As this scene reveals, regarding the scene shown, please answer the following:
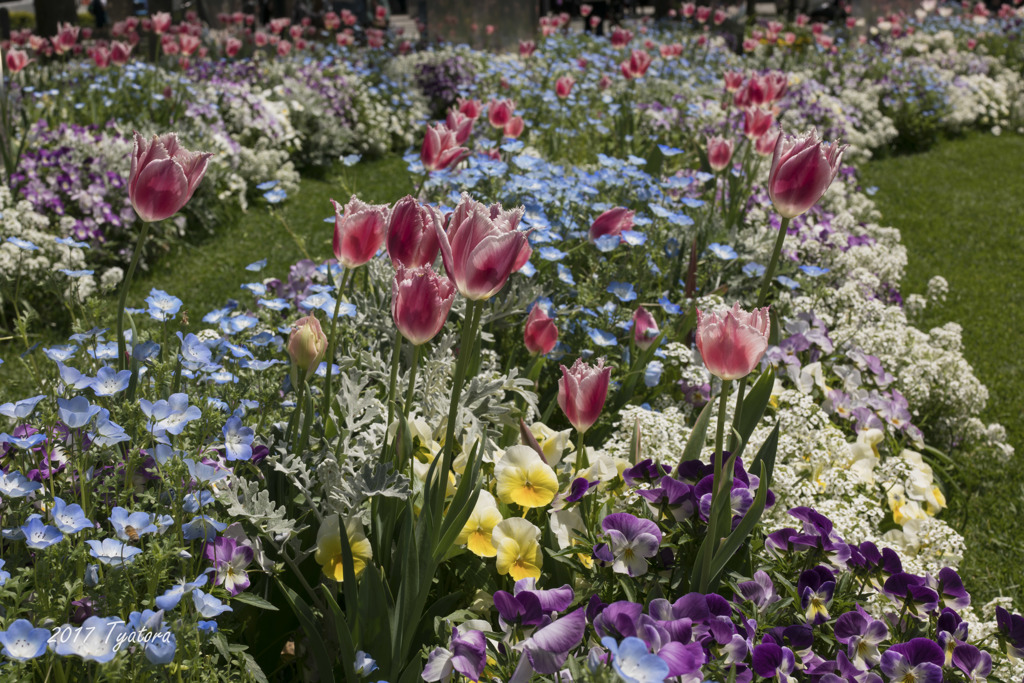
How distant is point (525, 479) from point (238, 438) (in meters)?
0.58

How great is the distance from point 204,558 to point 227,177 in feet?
14.2

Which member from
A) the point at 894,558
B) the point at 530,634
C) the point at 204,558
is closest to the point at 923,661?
the point at 894,558

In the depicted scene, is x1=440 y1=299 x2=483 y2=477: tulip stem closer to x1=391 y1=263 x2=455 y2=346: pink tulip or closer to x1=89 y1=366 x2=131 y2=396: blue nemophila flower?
x1=391 y1=263 x2=455 y2=346: pink tulip

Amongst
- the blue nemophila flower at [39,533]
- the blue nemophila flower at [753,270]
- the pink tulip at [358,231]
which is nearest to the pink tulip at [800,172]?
the pink tulip at [358,231]

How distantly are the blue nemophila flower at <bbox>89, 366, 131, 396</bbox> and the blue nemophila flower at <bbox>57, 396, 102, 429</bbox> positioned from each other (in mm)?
150

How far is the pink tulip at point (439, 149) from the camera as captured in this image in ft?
7.70

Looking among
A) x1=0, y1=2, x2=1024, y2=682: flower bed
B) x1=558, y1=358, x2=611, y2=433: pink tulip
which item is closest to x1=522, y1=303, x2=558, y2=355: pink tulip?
x1=0, y1=2, x2=1024, y2=682: flower bed

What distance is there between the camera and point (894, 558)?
1674mm

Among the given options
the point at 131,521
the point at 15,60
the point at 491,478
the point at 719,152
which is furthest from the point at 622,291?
the point at 15,60

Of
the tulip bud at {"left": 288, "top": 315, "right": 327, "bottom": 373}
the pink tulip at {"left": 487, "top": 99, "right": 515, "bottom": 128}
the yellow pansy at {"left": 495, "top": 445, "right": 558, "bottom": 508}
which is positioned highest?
the tulip bud at {"left": 288, "top": 315, "right": 327, "bottom": 373}

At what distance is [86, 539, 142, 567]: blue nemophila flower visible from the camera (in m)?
A: 1.27

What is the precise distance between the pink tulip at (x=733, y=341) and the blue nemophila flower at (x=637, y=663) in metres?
0.47

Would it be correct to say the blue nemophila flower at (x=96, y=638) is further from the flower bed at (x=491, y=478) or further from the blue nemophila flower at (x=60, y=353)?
the blue nemophila flower at (x=60, y=353)

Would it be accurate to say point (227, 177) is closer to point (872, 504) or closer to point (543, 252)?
point (543, 252)
